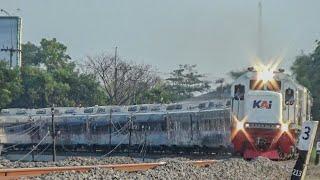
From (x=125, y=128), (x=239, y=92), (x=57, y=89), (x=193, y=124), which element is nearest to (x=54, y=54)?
(x=57, y=89)

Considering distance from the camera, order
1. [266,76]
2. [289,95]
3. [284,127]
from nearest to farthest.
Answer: [284,127] < [289,95] < [266,76]

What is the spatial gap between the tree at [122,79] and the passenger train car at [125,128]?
22.6m

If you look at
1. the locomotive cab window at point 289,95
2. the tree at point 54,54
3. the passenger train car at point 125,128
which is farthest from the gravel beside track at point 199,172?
the tree at point 54,54

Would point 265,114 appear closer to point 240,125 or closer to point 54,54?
point 240,125

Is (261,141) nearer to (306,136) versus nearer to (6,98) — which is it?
(306,136)

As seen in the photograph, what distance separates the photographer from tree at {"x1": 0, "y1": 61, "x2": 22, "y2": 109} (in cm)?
5431

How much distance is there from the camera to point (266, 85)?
910 inches

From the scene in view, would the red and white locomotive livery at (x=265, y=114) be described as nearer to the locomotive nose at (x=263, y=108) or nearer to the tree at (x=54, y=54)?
the locomotive nose at (x=263, y=108)

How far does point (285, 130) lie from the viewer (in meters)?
22.3

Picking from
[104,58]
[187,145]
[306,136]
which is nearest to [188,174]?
[306,136]

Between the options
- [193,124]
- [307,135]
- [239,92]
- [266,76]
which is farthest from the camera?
[193,124]

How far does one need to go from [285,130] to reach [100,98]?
42.4m

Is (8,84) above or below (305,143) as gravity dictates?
above

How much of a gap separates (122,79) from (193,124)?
117 feet
